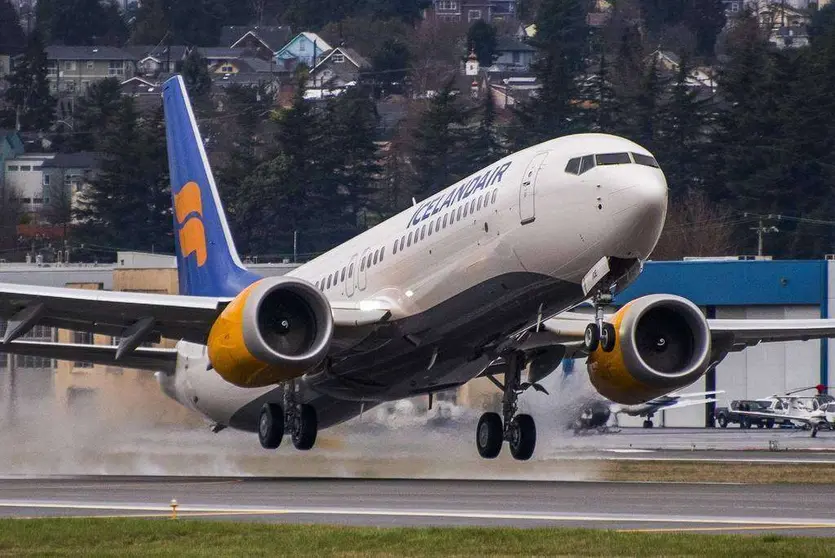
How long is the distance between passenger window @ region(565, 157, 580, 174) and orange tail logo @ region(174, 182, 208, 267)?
42.7 ft

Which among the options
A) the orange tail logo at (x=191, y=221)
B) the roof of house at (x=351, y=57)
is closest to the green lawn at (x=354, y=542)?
the orange tail logo at (x=191, y=221)

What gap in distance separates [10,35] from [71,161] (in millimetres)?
52539

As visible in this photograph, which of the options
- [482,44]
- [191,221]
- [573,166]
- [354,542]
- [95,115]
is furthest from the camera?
[482,44]

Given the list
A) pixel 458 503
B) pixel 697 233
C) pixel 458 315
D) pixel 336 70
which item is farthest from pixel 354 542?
pixel 336 70

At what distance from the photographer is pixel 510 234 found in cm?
2877

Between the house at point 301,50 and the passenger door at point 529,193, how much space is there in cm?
16347

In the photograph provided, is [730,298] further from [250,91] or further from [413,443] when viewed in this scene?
[250,91]

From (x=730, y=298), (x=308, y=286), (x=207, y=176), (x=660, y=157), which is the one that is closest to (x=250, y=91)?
(x=660, y=157)

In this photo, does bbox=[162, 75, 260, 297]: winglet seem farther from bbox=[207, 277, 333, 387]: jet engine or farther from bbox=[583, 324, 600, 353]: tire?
bbox=[583, 324, 600, 353]: tire

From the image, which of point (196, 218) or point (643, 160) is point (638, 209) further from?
point (196, 218)

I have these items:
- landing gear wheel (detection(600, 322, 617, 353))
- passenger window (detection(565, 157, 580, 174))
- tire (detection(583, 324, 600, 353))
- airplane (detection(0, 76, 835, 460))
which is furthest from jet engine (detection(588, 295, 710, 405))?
passenger window (detection(565, 157, 580, 174))

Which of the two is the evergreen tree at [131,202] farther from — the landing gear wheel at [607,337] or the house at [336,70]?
the landing gear wheel at [607,337]

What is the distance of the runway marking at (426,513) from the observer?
75.0 ft

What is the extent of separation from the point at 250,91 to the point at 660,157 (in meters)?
50.1
